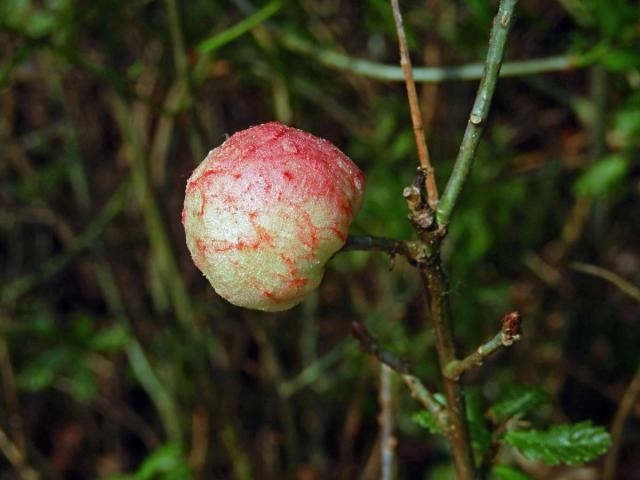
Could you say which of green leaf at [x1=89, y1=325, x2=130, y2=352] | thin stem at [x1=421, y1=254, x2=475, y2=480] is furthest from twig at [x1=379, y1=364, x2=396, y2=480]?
green leaf at [x1=89, y1=325, x2=130, y2=352]

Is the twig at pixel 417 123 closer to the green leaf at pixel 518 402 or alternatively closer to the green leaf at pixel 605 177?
the green leaf at pixel 518 402

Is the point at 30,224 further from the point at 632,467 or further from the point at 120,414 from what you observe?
the point at 632,467

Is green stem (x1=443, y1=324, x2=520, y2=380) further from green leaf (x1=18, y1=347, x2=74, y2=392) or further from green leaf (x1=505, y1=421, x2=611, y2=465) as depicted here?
green leaf (x1=18, y1=347, x2=74, y2=392)

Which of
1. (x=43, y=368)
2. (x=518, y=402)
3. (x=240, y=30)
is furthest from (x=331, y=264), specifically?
(x=518, y=402)

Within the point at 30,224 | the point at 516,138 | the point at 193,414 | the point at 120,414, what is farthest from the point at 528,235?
the point at 30,224

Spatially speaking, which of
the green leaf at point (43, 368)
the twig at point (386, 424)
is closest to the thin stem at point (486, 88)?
the twig at point (386, 424)

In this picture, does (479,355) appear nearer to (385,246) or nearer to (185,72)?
(385,246)
